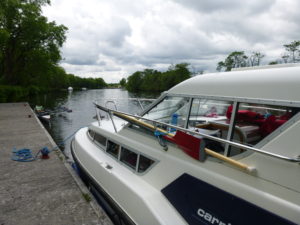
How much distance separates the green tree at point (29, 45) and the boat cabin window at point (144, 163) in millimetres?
30008

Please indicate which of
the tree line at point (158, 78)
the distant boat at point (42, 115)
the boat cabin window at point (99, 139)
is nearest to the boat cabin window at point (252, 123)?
the boat cabin window at point (99, 139)

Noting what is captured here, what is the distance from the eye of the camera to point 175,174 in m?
2.48

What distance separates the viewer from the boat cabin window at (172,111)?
10.1 feet

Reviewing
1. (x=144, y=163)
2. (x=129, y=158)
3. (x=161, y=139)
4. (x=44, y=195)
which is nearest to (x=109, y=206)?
(x=129, y=158)

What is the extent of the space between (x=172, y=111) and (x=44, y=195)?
2.88m

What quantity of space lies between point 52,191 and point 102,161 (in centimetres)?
123

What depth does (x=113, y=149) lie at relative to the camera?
155 inches

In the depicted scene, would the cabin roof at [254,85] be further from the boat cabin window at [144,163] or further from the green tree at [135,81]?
the green tree at [135,81]

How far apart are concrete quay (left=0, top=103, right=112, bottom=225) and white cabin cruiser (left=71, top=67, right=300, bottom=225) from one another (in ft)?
1.39

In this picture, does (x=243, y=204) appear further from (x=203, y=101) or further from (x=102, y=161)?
(x=102, y=161)

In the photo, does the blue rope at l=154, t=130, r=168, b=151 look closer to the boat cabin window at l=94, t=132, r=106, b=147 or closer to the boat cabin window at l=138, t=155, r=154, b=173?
the boat cabin window at l=138, t=155, r=154, b=173

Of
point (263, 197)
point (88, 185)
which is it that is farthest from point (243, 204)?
point (88, 185)

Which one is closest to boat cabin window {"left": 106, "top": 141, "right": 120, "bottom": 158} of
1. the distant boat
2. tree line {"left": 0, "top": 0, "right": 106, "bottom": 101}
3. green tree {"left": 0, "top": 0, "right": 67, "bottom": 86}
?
the distant boat

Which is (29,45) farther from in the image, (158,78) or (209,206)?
(158,78)
